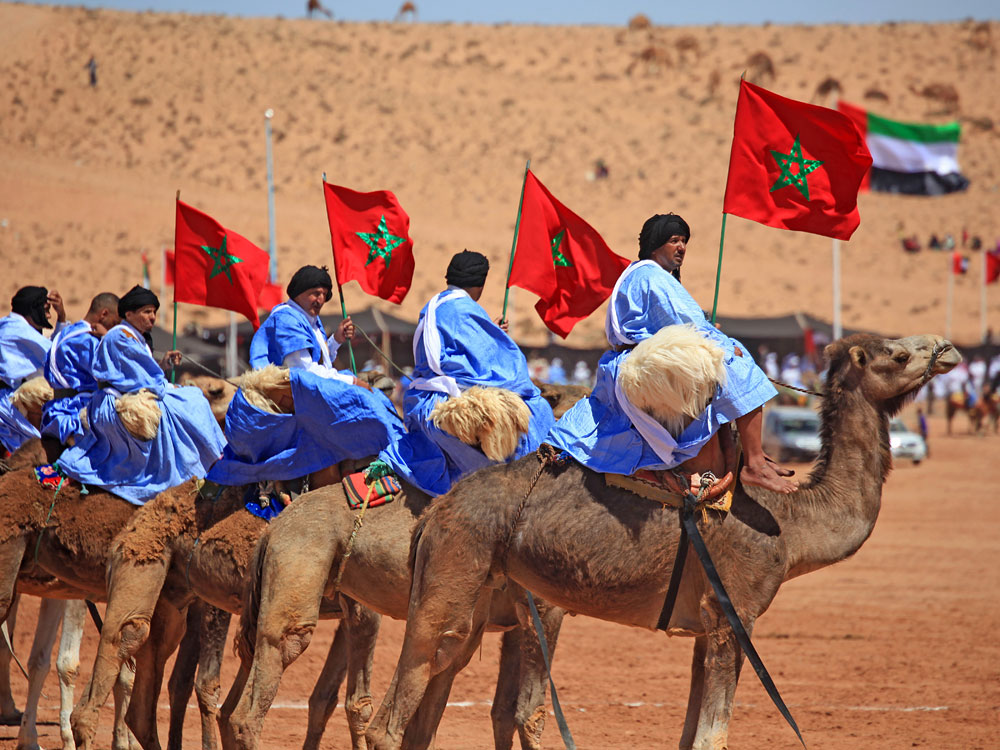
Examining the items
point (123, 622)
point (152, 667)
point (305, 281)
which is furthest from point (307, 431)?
point (152, 667)

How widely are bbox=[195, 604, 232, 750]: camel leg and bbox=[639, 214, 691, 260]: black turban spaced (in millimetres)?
3761

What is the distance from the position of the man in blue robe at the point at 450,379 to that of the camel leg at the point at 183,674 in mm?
2128

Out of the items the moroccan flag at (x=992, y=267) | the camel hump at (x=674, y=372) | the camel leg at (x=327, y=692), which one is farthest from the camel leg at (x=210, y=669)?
the moroccan flag at (x=992, y=267)

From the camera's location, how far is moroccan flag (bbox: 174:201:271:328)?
10328 mm

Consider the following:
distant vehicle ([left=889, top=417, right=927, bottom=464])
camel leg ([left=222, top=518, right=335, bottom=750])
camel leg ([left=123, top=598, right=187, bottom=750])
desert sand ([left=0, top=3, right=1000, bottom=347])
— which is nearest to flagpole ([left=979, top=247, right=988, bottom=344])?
desert sand ([left=0, top=3, right=1000, bottom=347])

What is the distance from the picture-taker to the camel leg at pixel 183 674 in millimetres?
7898

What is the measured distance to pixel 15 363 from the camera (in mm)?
10406

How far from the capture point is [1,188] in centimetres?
7150

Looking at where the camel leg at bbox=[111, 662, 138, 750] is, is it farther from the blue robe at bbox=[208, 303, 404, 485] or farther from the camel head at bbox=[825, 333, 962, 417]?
the camel head at bbox=[825, 333, 962, 417]

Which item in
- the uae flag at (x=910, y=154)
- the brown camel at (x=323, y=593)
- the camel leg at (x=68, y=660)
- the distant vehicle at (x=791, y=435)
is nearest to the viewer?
the brown camel at (x=323, y=593)

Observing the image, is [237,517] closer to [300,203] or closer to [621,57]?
[300,203]

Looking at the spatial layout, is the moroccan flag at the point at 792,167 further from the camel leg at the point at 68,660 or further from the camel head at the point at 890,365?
the camel leg at the point at 68,660

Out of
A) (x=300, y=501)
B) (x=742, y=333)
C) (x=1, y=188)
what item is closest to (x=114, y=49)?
(x=1, y=188)

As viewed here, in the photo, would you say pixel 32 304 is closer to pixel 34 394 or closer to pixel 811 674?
pixel 34 394
